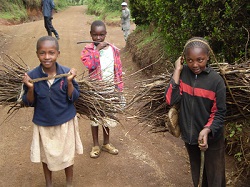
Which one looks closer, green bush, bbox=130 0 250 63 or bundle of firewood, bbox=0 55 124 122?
bundle of firewood, bbox=0 55 124 122

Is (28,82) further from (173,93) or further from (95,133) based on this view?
(95,133)

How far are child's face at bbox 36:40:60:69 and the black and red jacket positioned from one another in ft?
3.62

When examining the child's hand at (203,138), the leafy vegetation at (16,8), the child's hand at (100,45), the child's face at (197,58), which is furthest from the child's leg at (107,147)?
the leafy vegetation at (16,8)

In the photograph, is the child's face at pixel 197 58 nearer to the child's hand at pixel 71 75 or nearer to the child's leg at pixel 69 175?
the child's hand at pixel 71 75

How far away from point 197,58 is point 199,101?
13.7 inches

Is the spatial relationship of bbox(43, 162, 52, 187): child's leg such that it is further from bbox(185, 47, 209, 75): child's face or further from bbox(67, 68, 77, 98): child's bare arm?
bbox(185, 47, 209, 75): child's face

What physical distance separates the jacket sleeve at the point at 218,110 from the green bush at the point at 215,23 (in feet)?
3.63

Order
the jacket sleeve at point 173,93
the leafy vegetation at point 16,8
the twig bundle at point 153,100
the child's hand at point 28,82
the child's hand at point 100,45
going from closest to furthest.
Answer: the jacket sleeve at point 173,93, the child's hand at point 28,82, the twig bundle at point 153,100, the child's hand at point 100,45, the leafy vegetation at point 16,8

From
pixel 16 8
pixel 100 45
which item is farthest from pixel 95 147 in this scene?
pixel 16 8

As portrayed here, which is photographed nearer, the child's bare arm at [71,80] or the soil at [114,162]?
the child's bare arm at [71,80]

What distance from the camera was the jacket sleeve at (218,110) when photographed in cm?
260

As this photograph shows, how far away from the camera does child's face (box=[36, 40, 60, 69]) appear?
302cm

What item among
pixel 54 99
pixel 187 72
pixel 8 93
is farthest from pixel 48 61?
pixel 187 72

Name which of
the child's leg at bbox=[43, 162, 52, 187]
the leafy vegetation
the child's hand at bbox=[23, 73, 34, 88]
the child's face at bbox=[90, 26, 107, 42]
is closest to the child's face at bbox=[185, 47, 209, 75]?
the child's hand at bbox=[23, 73, 34, 88]
